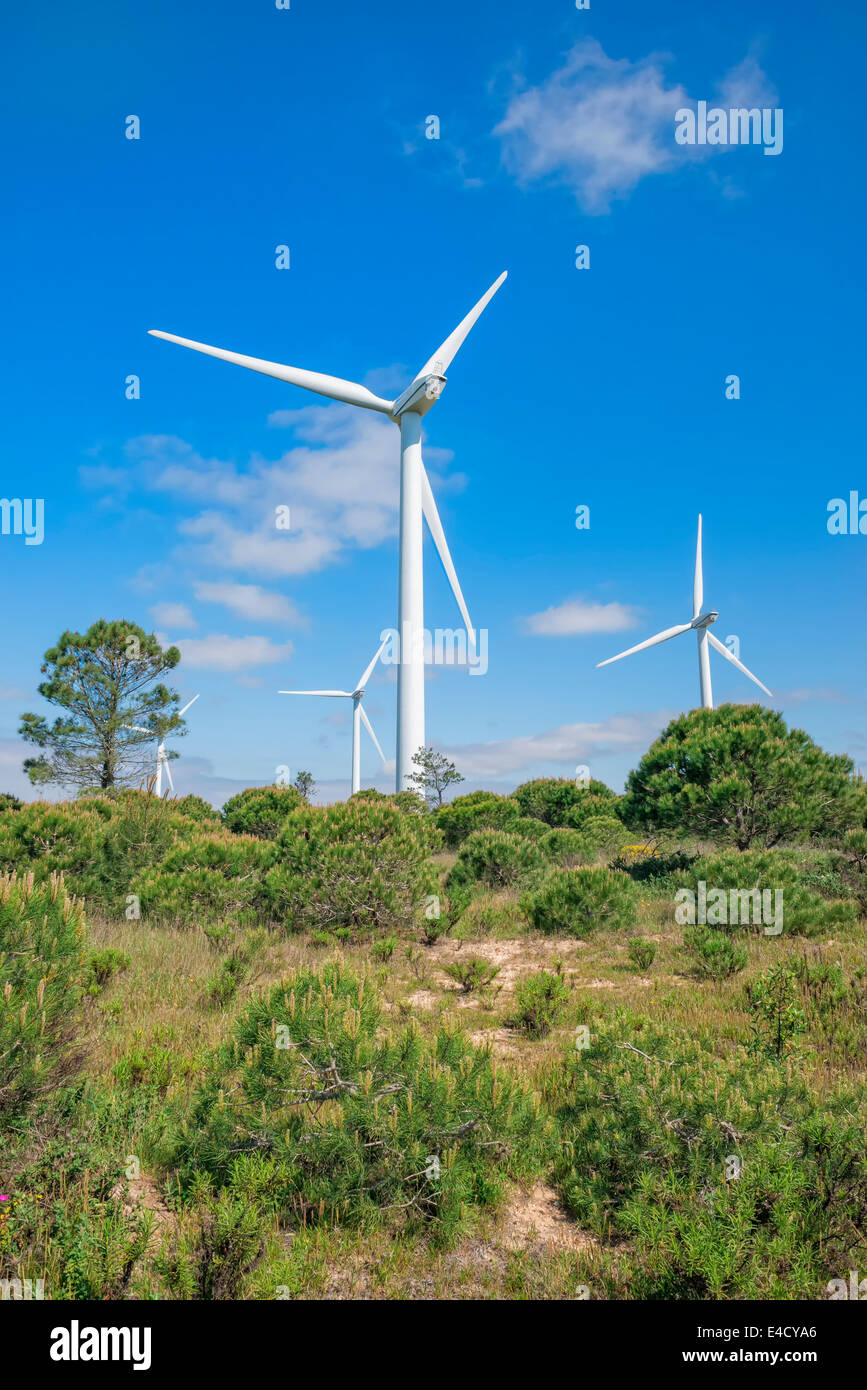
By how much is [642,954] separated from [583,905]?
6.99 feet

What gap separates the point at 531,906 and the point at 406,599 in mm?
18349

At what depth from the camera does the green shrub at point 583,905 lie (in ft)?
37.3

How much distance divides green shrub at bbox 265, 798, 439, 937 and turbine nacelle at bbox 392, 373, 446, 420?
73.5 ft

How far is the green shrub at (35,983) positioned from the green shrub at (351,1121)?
1.04m

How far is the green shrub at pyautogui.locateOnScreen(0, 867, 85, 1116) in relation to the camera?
4.33 m

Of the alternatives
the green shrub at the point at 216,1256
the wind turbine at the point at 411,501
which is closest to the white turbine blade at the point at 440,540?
the wind turbine at the point at 411,501

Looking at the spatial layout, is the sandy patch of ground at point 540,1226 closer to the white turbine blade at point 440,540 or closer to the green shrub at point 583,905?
the green shrub at point 583,905

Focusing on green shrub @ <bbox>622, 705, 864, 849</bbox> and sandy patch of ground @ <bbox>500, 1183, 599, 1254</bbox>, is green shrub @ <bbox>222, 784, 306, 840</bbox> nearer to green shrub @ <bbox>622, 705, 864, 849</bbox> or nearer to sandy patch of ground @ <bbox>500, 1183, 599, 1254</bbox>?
green shrub @ <bbox>622, 705, 864, 849</bbox>

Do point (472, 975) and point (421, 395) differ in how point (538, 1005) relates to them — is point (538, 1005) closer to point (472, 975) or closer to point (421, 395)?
point (472, 975)

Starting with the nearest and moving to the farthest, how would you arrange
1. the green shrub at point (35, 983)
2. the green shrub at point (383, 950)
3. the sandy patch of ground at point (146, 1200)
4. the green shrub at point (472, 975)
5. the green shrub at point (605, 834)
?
the sandy patch of ground at point (146, 1200) → the green shrub at point (35, 983) → the green shrub at point (472, 975) → the green shrub at point (383, 950) → the green shrub at point (605, 834)

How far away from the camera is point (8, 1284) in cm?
340

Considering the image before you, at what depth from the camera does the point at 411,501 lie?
29.4 metres

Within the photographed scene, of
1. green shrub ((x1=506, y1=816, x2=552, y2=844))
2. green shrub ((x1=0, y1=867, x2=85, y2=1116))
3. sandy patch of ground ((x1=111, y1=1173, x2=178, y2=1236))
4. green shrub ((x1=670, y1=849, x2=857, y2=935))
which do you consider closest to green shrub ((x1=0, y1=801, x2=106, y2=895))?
green shrub ((x1=0, y1=867, x2=85, y2=1116))

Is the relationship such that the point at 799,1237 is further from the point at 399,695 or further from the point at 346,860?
the point at 399,695
